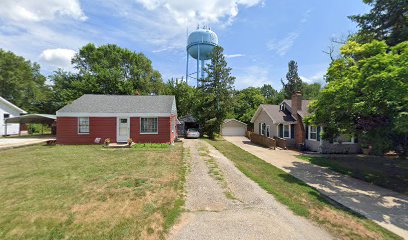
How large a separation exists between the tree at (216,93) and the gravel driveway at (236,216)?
20.1 meters

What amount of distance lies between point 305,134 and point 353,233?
17.5 meters

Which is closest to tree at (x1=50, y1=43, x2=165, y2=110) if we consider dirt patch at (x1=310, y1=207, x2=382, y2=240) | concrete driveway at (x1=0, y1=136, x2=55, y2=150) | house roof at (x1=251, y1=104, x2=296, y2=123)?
concrete driveway at (x1=0, y1=136, x2=55, y2=150)

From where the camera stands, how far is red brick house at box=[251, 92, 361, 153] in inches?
736

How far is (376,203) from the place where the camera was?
6.89m

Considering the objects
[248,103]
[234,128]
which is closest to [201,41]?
[234,128]

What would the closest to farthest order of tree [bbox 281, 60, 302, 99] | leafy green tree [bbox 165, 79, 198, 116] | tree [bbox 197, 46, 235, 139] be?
tree [bbox 197, 46, 235, 139]
leafy green tree [bbox 165, 79, 198, 116]
tree [bbox 281, 60, 302, 99]

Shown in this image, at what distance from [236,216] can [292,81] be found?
49.7 m

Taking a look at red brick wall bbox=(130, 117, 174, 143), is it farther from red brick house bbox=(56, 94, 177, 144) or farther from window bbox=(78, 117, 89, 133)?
window bbox=(78, 117, 89, 133)

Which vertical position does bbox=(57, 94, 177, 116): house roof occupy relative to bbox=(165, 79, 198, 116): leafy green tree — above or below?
below

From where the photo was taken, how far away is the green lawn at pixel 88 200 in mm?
4512

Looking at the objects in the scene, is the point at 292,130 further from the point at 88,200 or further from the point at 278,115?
the point at 88,200

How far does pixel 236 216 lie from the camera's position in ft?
17.5

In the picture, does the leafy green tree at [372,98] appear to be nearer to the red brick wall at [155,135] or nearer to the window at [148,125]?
the red brick wall at [155,135]

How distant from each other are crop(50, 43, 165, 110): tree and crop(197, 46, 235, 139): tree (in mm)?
12928
